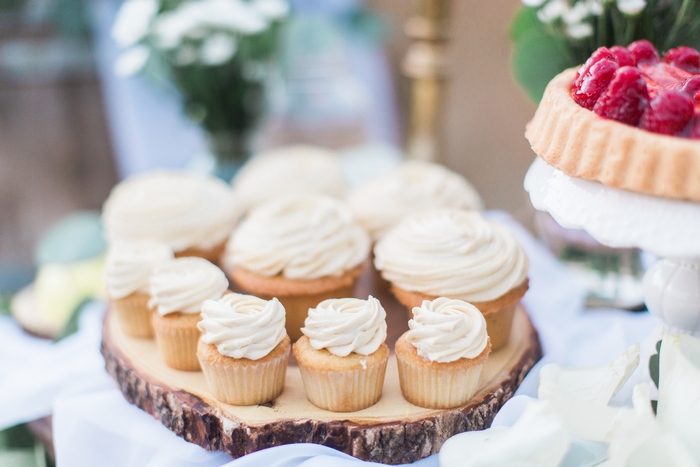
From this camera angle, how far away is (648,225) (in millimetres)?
1150

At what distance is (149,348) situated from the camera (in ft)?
5.85

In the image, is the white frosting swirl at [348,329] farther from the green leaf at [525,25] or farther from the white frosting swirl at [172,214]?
the green leaf at [525,25]

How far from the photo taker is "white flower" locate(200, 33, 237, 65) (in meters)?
2.67

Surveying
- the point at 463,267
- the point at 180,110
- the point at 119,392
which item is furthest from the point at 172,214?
the point at 180,110

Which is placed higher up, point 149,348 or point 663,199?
point 663,199

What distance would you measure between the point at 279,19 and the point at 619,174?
82.0 inches

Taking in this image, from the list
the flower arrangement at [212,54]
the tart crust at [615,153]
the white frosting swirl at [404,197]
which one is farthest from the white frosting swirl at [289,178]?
the tart crust at [615,153]

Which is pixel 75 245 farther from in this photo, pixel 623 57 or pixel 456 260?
pixel 623 57

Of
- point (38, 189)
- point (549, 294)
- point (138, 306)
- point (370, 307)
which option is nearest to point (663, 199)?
point (370, 307)

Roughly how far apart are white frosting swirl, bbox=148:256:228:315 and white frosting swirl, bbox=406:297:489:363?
56 centimetres

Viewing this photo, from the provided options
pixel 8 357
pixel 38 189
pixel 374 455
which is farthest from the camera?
pixel 38 189

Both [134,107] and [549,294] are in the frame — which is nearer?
[549,294]

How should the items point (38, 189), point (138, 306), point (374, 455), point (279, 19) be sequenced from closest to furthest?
point (374, 455) → point (138, 306) → point (279, 19) → point (38, 189)

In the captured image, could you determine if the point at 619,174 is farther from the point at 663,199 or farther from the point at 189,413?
the point at 189,413
